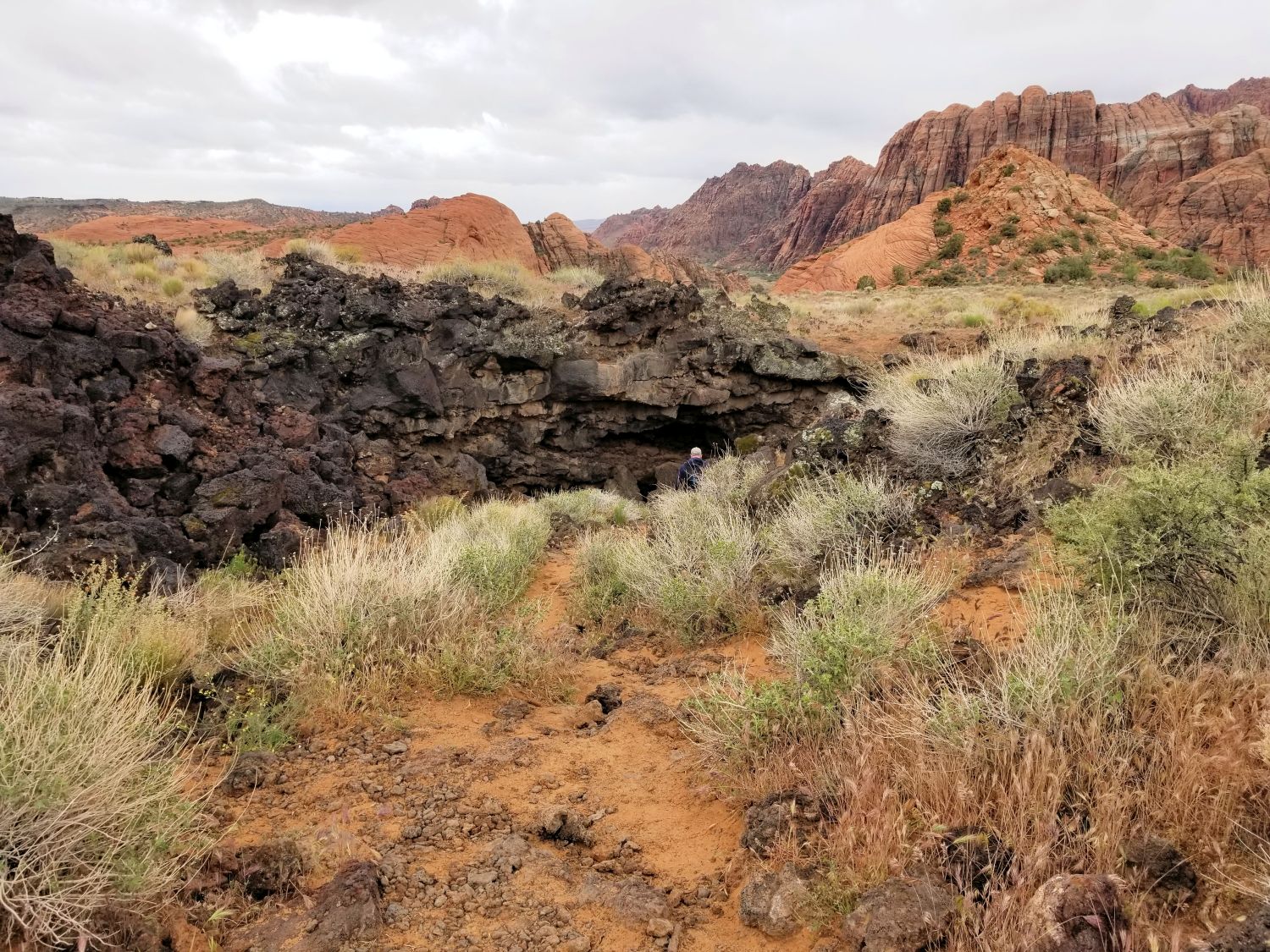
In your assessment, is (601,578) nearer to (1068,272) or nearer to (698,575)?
(698,575)

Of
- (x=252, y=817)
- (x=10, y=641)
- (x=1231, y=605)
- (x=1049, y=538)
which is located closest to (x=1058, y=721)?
(x=1231, y=605)

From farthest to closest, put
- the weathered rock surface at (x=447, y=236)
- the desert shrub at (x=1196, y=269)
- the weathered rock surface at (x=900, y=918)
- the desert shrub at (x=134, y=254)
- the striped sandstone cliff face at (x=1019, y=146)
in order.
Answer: the striped sandstone cliff face at (x=1019, y=146) < the desert shrub at (x=1196, y=269) < the weathered rock surface at (x=447, y=236) < the desert shrub at (x=134, y=254) < the weathered rock surface at (x=900, y=918)

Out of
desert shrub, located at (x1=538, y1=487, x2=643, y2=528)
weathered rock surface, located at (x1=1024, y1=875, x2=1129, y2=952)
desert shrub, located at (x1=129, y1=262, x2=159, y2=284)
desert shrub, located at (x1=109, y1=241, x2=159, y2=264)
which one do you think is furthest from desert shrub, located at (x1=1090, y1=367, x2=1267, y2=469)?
desert shrub, located at (x1=109, y1=241, x2=159, y2=264)

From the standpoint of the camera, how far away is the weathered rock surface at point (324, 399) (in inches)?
255

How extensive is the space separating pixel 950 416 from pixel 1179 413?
2.07 m

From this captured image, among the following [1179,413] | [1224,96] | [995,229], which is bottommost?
[1179,413]

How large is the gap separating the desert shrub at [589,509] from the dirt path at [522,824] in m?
5.81

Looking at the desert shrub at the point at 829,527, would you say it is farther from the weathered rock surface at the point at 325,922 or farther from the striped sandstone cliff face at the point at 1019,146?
the striped sandstone cliff face at the point at 1019,146

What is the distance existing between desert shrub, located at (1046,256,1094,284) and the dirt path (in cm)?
2720

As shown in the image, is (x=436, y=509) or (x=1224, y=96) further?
(x=1224, y=96)

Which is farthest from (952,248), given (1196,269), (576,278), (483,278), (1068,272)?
(483,278)

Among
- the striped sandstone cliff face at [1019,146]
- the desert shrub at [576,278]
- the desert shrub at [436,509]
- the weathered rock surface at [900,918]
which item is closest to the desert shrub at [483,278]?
the desert shrub at [576,278]

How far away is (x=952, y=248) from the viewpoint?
30516 mm

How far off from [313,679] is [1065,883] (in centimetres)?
359
